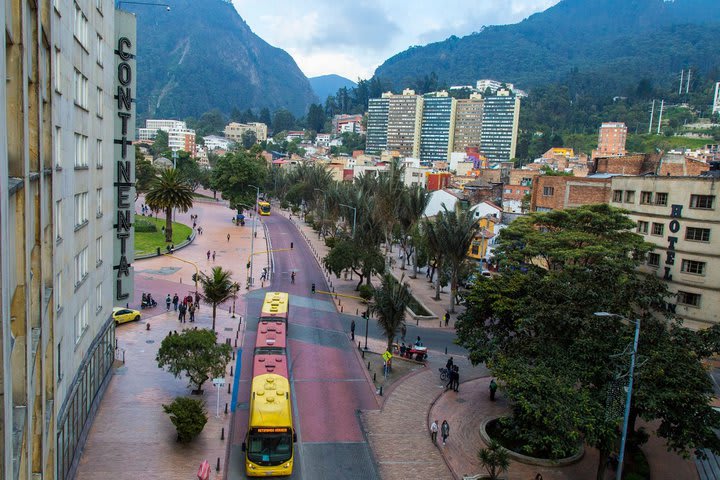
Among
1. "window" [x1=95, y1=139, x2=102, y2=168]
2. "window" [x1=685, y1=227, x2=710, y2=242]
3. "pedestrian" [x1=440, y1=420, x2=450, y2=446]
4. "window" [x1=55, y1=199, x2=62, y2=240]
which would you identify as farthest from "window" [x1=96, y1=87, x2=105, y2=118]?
"window" [x1=685, y1=227, x2=710, y2=242]

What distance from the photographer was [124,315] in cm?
3547

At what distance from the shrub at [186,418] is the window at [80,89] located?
11161mm

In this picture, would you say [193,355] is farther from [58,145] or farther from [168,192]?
[168,192]

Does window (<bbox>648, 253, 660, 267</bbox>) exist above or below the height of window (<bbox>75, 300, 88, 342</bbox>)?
above

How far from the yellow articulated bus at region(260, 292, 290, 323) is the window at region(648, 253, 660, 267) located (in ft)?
76.4

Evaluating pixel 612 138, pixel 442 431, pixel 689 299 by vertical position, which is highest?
pixel 612 138

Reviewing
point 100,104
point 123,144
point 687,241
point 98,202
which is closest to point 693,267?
point 687,241

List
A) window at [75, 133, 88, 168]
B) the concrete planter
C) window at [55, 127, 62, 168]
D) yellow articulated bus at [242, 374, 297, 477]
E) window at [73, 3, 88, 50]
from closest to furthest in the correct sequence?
window at [55, 127, 62, 168]
window at [73, 3, 88, 50]
window at [75, 133, 88, 168]
yellow articulated bus at [242, 374, 297, 477]
the concrete planter

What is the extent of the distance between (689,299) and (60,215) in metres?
33.9

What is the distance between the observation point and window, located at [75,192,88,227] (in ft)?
63.3

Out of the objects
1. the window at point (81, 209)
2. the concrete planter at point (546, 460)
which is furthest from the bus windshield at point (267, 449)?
the window at point (81, 209)

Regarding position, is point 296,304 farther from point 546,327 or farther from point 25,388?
point 25,388

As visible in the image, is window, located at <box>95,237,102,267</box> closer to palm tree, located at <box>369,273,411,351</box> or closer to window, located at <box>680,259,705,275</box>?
palm tree, located at <box>369,273,411,351</box>

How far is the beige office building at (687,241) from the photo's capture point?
3312 cm
